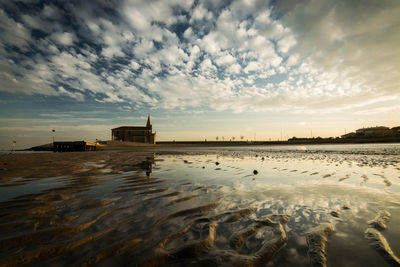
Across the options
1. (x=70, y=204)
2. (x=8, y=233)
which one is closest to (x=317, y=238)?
(x=8, y=233)

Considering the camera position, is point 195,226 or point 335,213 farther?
point 335,213

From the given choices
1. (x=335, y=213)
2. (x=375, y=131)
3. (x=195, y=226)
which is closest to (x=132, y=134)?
(x=195, y=226)

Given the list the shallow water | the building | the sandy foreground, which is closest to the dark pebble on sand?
the shallow water

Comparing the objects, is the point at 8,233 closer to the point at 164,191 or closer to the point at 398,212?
the point at 164,191

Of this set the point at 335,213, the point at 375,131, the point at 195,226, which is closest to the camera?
the point at 195,226

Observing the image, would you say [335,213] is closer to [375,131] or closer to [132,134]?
[132,134]

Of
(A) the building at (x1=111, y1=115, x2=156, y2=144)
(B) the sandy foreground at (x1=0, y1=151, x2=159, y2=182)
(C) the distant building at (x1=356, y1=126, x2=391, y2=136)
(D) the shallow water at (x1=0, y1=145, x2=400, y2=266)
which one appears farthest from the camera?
(C) the distant building at (x1=356, y1=126, x2=391, y2=136)

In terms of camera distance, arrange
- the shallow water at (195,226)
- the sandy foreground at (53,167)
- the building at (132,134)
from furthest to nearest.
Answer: the building at (132,134) → the sandy foreground at (53,167) → the shallow water at (195,226)

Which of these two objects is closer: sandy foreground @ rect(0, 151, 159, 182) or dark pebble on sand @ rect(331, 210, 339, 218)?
dark pebble on sand @ rect(331, 210, 339, 218)

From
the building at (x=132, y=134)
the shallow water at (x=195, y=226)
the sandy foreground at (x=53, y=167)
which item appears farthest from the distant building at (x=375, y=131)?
the sandy foreground at (x=53, y=167)

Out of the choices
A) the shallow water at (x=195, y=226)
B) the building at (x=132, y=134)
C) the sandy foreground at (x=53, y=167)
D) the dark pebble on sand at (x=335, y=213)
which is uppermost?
the building at (x=132, y=134)

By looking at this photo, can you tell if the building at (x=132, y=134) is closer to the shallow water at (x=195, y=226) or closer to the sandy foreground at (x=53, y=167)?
the sandy foreground at (x=53, y=167)

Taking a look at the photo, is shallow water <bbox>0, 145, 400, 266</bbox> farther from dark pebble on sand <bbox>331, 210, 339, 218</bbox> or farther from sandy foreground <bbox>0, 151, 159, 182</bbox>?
sandy foreground <bbox>0, 151, 159, 182</bbox>

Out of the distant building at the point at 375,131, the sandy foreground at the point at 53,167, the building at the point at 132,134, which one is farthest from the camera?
the distant building at the point at 375,131
